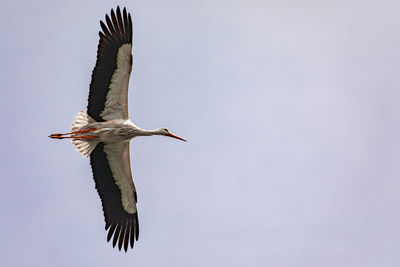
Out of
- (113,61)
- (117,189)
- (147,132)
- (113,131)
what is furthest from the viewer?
(117,189)

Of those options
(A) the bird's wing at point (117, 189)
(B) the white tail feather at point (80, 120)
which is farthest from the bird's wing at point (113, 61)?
(A) the bird's wing at point (117, 189)

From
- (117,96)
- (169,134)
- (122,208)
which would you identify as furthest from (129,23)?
(122,208)

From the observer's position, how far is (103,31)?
21.0 metres

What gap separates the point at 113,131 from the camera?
70.9 ft

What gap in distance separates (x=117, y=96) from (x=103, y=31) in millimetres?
1864

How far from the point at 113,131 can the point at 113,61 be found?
6.69 feet

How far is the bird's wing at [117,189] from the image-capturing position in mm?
22328

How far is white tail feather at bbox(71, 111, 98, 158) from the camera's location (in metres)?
21.7

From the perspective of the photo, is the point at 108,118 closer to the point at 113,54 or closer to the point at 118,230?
the point at 113,54

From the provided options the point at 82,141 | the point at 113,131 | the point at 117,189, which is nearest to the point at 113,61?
the point at 113,131

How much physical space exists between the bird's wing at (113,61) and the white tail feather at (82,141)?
609 millimetres

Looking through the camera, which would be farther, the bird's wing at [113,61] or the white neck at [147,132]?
A: the white neck at [147,132]

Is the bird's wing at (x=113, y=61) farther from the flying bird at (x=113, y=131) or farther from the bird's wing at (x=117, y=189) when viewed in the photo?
the bird's wing at (x=117, y=189)

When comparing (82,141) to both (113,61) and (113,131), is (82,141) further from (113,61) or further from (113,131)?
(113,61)
